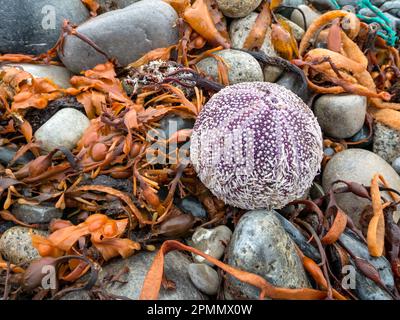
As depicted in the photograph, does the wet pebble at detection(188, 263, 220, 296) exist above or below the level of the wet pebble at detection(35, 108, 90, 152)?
below

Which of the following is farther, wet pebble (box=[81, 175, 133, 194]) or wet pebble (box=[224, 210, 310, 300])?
wet pebble (box=[81, 175, 133, 194])

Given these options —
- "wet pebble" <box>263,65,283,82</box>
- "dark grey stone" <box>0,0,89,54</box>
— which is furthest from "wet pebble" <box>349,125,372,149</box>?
"dark grey stone" <box>0,0,89,54</box>

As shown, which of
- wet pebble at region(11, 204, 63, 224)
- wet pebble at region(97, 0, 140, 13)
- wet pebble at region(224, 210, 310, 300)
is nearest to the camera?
wet pebble at region(224, 210, 310, 300)

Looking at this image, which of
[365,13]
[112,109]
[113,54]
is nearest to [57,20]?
[113,54]

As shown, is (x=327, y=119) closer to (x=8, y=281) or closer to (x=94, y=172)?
(x=94, y=172)

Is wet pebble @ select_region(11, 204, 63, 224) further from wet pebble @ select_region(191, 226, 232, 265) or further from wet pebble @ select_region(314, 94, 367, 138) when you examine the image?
wet pebble @ select_region(314, 94, 367, 138)

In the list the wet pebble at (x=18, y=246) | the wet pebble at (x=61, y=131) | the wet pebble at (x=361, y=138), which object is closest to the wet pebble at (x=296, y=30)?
the wet pebble at (x=361, y=138)
